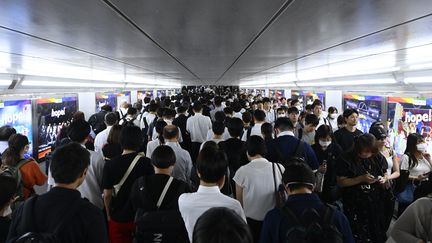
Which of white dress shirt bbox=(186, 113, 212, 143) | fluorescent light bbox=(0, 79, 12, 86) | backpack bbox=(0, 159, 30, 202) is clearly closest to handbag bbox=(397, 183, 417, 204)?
white dress shirt bbox=(186, 113, 212, 143)

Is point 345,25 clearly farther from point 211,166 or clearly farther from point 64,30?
point 64,30

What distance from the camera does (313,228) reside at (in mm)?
1912

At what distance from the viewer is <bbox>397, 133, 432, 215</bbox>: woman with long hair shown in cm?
459

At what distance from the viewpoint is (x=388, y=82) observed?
7.54 metres

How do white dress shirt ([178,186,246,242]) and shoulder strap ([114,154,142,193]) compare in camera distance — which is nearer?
white dress shirt ([178,186,246,242])

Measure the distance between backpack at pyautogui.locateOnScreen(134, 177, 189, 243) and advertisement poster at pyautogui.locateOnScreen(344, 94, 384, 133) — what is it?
6644 mm

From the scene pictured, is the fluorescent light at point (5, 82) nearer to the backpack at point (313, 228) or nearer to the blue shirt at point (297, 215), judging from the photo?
the blue shirt at point (297, 215)

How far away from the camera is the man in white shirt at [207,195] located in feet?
7.47

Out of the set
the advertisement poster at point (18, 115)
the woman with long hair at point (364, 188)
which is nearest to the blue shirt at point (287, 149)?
the woman with long hair at point (364, 188)

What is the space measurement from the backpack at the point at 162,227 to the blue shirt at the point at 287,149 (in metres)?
1.79

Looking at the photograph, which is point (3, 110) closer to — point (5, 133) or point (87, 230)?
point (5, 133)

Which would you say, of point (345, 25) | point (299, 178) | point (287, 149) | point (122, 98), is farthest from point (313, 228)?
point (122, 98)

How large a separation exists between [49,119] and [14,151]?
18.0 ft

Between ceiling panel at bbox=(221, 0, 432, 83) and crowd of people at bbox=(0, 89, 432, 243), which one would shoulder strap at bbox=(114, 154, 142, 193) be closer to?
crowd of people at bbox=(0, 89, 432, 243)
